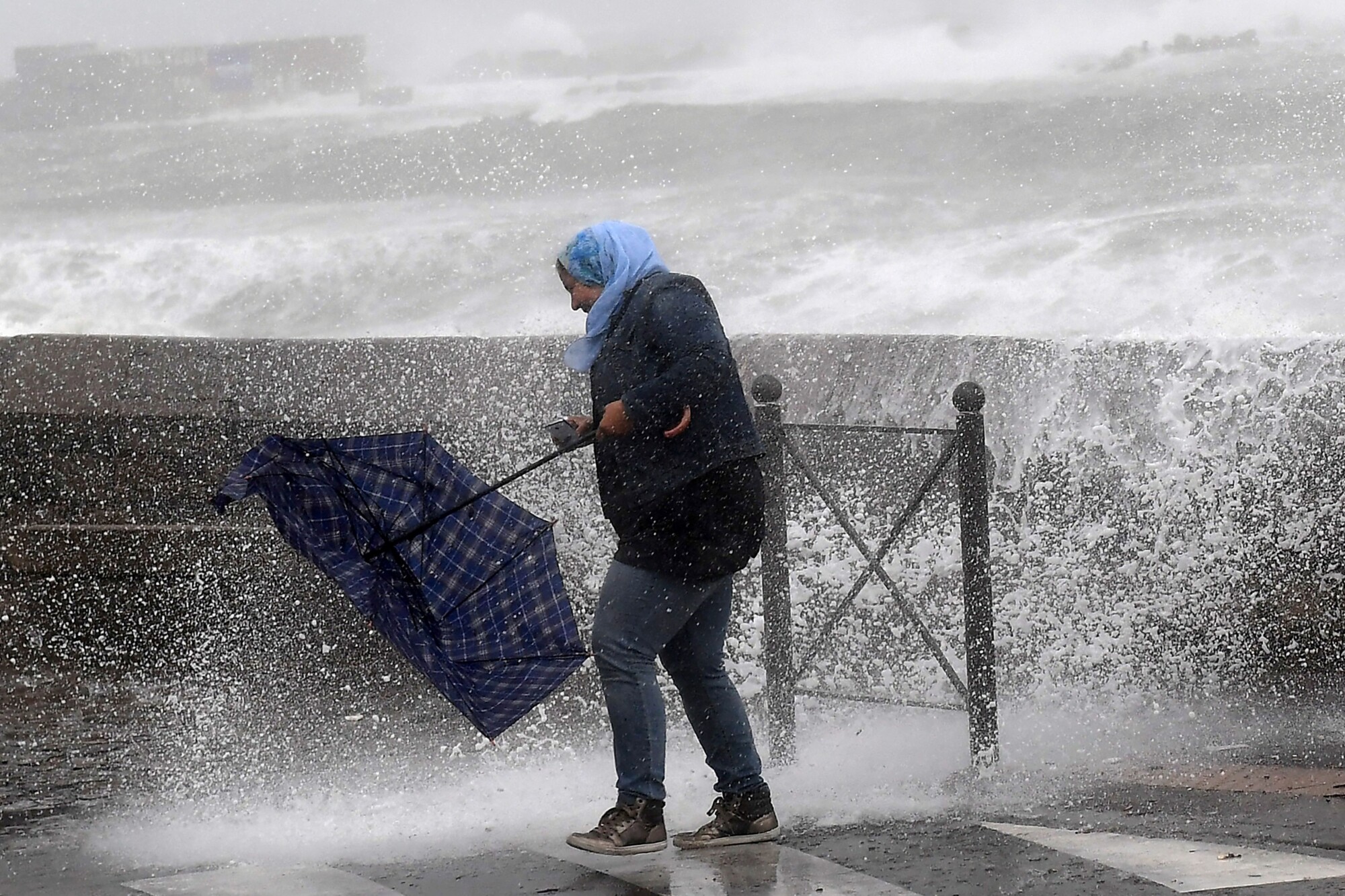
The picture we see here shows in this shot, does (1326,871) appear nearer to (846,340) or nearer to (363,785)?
(363,785)

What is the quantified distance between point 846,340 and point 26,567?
4.52 metres

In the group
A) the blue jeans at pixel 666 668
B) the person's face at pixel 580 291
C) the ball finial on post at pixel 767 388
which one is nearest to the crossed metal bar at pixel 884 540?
the ball finial on post at pixel 767 388

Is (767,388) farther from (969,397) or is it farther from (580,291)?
(580,291)

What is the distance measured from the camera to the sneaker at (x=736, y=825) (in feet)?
12.8

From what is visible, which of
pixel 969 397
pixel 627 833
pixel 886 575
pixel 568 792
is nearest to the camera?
pixel 627 833

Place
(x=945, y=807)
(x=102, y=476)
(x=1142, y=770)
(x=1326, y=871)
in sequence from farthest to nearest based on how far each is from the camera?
(x=102, y=476)
(x=1142, y=770)
(x=945, y=807)
(x=1326, y=871)

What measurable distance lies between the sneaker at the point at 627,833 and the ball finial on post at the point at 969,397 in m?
1.64

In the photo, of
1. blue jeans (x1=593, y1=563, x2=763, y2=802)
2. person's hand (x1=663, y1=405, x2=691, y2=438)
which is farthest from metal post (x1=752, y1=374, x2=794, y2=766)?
person's hand (x1=663, y1=405, x2=691, y2=438)

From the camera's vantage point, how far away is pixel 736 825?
391 cm

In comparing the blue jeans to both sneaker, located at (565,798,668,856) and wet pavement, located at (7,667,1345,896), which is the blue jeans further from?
wet pavement, located at (7,667,1345,896)

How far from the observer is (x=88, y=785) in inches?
203

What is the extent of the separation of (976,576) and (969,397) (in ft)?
1.74

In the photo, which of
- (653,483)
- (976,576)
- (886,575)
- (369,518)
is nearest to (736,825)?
(653,483)

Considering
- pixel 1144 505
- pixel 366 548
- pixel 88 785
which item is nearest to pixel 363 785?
pixel 88 785
